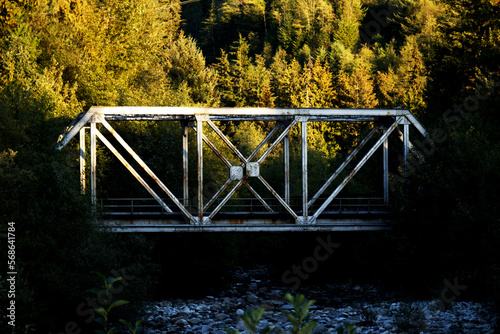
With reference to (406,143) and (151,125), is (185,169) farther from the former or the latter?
(151,125)

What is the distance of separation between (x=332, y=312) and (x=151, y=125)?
15.2 m

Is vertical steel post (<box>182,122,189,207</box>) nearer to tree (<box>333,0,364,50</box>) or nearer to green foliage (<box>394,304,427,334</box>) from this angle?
green foliage (<box>394,304,427,334</box>)

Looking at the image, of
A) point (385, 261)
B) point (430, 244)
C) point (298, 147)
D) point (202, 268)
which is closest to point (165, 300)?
point (202, 268)

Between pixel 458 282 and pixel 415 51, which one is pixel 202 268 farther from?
pixel 415 51

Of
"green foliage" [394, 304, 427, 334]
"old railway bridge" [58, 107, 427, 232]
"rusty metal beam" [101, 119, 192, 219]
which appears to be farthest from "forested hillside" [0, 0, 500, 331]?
"rusty metal beam" [101, 119, 192, 219]

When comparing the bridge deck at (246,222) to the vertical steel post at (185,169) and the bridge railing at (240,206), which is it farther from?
the vertical steel post at (185,169)

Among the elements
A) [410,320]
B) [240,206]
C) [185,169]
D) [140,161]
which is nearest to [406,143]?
[410,320]

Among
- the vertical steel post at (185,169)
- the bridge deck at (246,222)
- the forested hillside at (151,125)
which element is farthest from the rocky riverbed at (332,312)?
the vertical steel post at (185,169)

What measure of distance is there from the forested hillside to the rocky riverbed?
1.38m

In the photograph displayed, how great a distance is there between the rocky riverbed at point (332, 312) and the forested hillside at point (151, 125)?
1.38m

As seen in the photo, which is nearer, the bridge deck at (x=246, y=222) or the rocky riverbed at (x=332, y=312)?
the rocky riverbed at (x=332, y=312)

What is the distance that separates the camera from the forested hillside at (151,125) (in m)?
20.4

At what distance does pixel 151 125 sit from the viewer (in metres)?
34.0

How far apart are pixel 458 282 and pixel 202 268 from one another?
1351 centimetres
